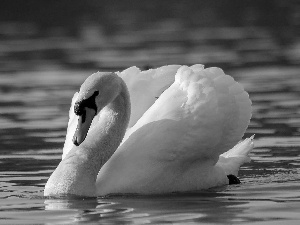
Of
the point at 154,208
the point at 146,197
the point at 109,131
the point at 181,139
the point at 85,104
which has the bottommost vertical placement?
the point at 154,208

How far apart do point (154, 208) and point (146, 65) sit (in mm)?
13218

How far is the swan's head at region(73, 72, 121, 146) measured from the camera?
12383mm

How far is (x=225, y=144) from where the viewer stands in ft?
43.7

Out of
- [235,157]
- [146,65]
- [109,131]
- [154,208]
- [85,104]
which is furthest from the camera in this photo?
[146,65]

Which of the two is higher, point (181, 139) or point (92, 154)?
point (181, 139)

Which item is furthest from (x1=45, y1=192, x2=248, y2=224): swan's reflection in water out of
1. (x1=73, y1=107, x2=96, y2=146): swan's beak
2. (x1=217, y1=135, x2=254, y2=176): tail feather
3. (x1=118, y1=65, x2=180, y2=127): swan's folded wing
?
(x1=118, y1=65, x2=180, y2=127): swan's folded wing

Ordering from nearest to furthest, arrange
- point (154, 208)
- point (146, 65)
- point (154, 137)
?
point (154, 208)
point (154, 137)
point (146, 65)

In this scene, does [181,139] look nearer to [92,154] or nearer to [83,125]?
[92,154]

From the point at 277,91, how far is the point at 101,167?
820 centimetres

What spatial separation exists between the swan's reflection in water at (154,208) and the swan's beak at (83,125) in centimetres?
63

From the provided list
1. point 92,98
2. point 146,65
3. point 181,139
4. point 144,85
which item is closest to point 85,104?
point 92,98

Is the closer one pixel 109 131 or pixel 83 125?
pixel 83 125

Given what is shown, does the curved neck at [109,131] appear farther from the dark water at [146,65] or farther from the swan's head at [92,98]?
the dark water at [146,65]

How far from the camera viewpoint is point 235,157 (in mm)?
14211
